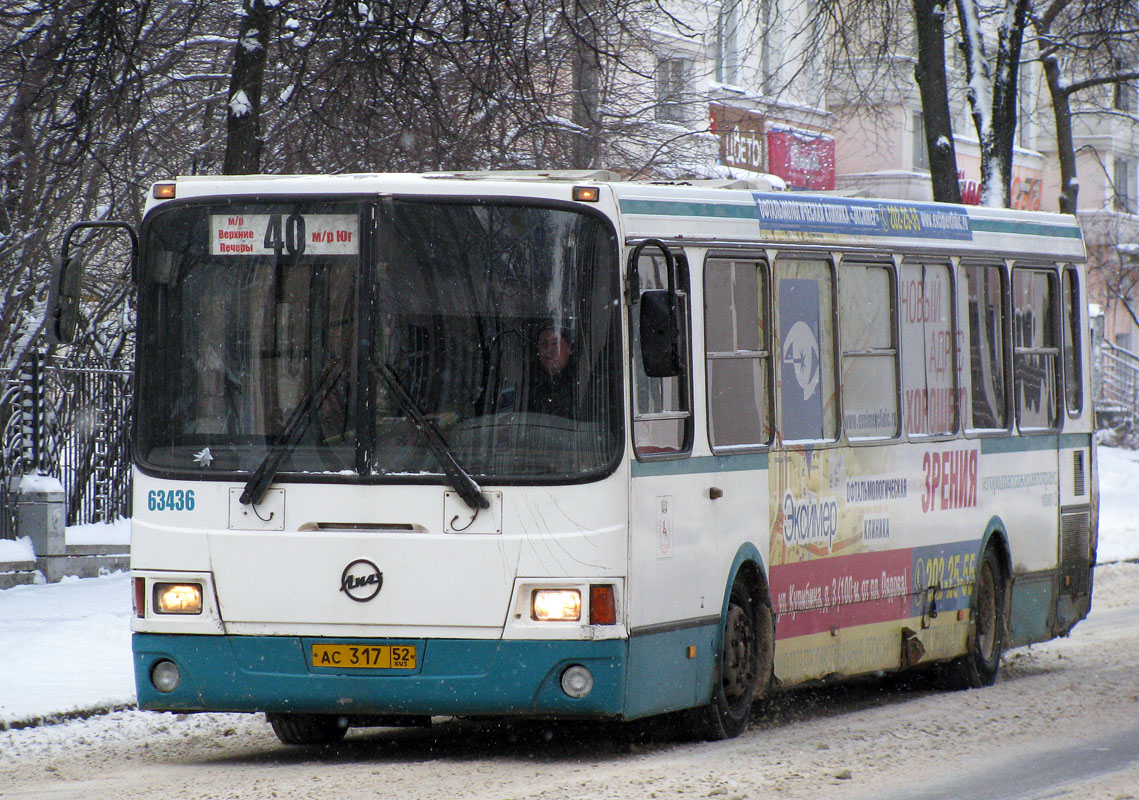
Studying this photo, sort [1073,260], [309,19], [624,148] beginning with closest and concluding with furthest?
[1073,260], [309,19], [624,148]

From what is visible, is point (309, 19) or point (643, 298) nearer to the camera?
point (643, 298)

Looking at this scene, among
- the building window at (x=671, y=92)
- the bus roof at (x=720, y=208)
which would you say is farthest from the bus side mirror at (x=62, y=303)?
the building window at (x=671, y=92)

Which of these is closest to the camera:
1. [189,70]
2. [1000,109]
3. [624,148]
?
[189,70]

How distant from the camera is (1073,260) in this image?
1388 centimetres

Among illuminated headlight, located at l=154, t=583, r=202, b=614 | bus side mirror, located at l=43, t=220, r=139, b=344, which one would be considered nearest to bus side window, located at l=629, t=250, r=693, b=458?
illuminated headlight, located at l=154, t=583, r=202, b=614

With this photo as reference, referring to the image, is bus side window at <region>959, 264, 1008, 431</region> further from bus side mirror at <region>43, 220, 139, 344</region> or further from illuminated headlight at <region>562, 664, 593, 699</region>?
bus side mirror at <region>43, 220, 139, 344</region>

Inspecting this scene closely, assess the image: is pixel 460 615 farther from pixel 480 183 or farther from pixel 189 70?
pixel 189 70

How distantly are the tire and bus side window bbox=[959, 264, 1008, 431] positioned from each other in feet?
9.72

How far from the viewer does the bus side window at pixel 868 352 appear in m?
11.0

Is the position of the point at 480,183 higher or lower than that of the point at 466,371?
higher

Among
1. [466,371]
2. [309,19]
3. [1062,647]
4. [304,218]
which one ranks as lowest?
[1062,647]

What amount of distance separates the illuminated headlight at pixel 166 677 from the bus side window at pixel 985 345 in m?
5.64

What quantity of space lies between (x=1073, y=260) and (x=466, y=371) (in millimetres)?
6632

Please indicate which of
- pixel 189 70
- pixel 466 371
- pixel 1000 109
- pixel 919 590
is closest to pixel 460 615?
pixel 466 371
